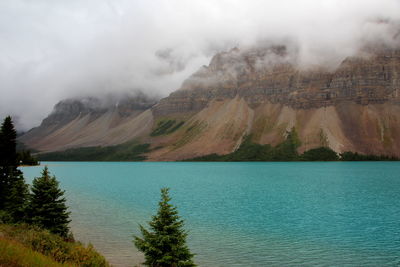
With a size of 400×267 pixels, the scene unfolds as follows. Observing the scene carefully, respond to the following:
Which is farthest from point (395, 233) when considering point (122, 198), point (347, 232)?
point (122, 198)

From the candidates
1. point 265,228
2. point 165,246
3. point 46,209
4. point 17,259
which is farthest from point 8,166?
point 17,259

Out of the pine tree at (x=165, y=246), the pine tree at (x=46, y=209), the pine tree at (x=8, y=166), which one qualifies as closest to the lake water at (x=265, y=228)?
the pine tree at (x=46, y=209)

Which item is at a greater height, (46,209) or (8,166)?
(8,166)

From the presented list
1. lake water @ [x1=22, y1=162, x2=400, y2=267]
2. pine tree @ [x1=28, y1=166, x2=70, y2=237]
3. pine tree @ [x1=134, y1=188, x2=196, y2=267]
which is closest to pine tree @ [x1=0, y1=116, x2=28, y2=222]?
pine tree @ [x1=28, y1=166, x2=70, y2=237]

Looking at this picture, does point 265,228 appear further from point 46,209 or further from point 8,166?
point 8,166

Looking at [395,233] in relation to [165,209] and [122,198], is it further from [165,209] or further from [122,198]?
[122,198]

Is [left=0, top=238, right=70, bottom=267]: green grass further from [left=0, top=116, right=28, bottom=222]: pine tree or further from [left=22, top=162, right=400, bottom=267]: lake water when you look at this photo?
[left=0, top=116, right=28, bottom=222]: pine tree

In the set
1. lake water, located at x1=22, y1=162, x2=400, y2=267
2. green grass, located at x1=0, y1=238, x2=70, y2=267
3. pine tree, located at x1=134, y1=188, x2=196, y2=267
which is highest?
green grass, located at x1=0, y1=238, x2=70, y2=267

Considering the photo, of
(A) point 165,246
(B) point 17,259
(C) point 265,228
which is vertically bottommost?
(C) point 265,228

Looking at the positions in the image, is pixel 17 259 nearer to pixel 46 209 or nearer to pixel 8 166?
pixel 46 209

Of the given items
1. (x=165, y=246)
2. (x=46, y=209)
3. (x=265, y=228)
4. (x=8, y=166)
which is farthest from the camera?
(x=8, y=166)

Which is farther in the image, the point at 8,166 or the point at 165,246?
the point at 8,166

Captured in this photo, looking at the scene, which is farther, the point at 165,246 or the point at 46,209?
the point at 46,209

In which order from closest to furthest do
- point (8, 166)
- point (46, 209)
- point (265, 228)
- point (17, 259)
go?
point (17, 259) → point (46, 209) → point (265, 228) → point (8, 166)
